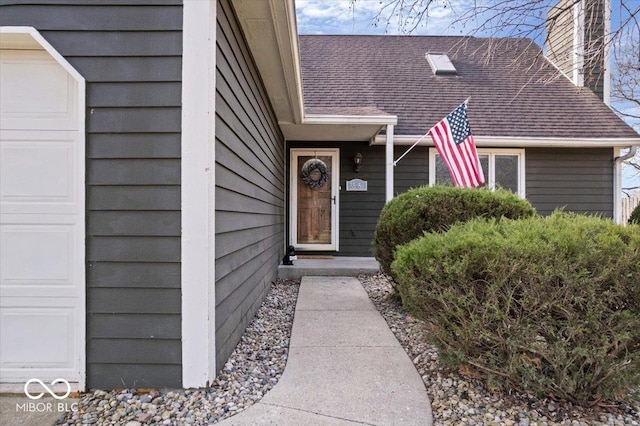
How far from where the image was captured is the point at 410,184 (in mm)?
6914

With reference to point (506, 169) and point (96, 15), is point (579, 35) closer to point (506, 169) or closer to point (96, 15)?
point (506, 169)

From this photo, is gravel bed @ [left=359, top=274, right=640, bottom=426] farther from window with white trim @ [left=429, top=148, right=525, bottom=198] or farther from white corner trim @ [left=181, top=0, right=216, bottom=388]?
window with white trim @ [left=429, top=148, right=525, bottom=198]

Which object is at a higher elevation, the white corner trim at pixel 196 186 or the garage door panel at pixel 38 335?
the white corner trim at pixel 196 186

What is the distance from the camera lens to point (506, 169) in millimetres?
7016

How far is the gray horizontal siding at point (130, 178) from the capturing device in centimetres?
215

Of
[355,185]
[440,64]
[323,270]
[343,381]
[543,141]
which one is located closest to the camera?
[343,381]

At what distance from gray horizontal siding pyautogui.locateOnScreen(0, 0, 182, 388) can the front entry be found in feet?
15.7

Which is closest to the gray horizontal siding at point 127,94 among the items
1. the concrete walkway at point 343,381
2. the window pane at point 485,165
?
the concrete walkway at point 343,381

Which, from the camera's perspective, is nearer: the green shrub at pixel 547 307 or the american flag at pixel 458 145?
the green shrub at pixel 547 307

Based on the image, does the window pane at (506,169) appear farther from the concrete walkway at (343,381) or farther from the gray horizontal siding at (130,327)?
the gray horizontal siding at (130,327)

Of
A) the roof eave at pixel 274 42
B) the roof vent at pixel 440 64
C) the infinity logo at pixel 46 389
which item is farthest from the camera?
the roof vent at pixel 440 64

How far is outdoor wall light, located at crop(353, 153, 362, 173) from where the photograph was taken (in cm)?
672

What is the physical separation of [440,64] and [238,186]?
6971mm

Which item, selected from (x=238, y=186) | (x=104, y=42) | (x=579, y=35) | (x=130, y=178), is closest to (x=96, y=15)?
(x=104, y=42)
